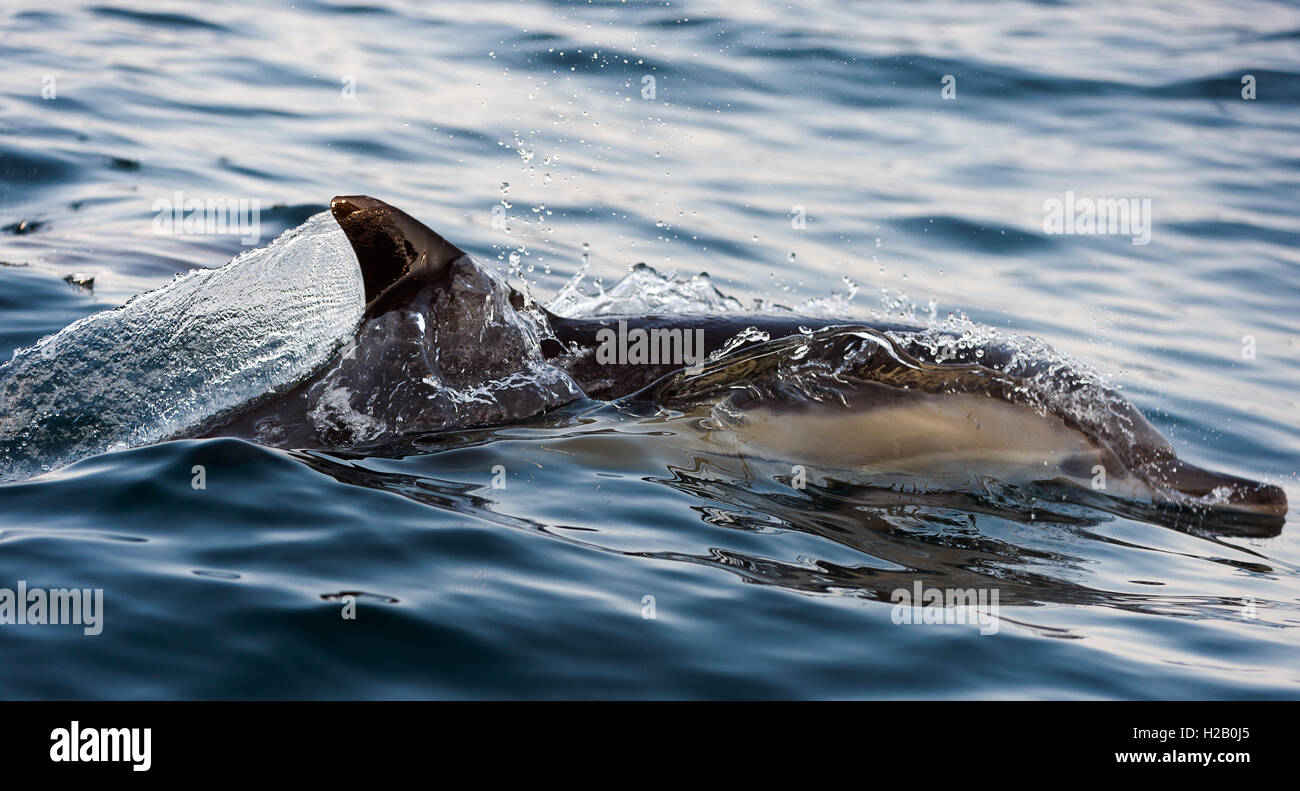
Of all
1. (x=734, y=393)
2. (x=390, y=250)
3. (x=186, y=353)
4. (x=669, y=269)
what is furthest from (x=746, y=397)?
(x=669, y=269)

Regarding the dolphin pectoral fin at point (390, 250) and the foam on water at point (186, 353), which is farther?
the foam on water at point (186, 353)

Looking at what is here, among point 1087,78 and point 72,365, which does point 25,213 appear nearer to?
point 72,365

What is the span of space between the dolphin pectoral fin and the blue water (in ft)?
2.42

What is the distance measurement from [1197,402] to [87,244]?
8.56 metres

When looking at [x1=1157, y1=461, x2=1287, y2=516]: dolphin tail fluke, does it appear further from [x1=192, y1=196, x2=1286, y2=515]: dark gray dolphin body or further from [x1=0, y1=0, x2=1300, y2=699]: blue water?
[x1=0, y1=0, x2=1300, y2=699]: blue water

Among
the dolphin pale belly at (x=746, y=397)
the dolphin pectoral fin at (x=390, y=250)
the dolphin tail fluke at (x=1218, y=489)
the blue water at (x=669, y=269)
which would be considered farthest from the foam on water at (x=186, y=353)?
the dolphin tail fluke at (x=1218, y=489)

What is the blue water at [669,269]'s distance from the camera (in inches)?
177

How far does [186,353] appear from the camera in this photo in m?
6.57

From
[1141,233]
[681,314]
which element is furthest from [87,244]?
[1141,233]

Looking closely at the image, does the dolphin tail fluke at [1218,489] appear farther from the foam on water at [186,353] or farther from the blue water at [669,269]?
the foam on water at [186,353]

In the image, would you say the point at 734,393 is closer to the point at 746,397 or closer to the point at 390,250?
the point at 746,397

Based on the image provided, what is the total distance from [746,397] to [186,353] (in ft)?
9.05

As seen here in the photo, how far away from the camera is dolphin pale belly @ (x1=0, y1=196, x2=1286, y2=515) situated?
606cm

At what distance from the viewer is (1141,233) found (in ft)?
45.3
